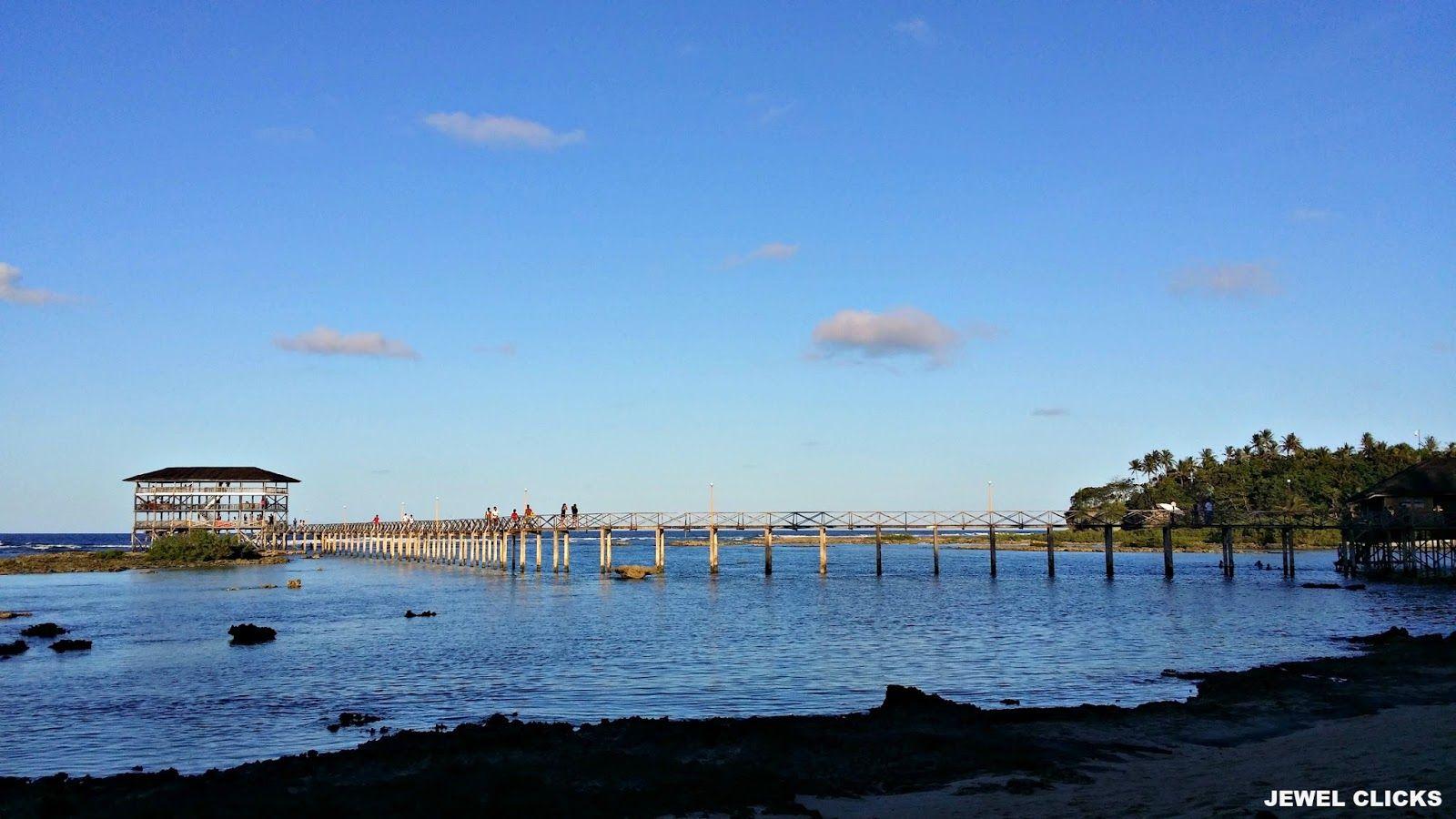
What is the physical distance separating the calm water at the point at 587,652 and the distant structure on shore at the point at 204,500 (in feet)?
141

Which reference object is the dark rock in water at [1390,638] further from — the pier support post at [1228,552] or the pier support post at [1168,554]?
the pier support post at [1228,552]

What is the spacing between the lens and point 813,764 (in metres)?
15.8

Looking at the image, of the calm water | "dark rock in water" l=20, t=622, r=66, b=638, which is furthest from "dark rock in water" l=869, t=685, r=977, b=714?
"dark rock in water" l=20, t=622, r=66, b=638

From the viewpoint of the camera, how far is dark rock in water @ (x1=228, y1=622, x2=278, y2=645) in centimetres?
3691

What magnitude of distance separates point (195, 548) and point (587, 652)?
76800 millimetres

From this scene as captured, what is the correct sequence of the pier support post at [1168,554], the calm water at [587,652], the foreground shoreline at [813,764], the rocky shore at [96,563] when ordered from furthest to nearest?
the rocky shore at [96,563]
the pier support post at [1168,554]
the calm water at [587,652]
the foreground shoreline at [813,764]

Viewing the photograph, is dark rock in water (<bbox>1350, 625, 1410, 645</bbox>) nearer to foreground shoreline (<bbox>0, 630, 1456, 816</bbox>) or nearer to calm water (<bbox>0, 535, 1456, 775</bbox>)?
calm water (<bbox>0, 535, 1456, 775</bbox>)

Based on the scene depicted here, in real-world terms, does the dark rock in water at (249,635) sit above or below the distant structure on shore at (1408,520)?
below

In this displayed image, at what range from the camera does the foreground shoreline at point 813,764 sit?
44.9 feet

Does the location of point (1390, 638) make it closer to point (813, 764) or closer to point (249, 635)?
point (813, 764)

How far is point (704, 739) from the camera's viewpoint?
17125mm

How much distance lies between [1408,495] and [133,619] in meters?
66.4

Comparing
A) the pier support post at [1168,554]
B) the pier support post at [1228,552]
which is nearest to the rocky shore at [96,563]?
the pier support post at [1168,554]

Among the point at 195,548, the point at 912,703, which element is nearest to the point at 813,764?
the point at 912,703
